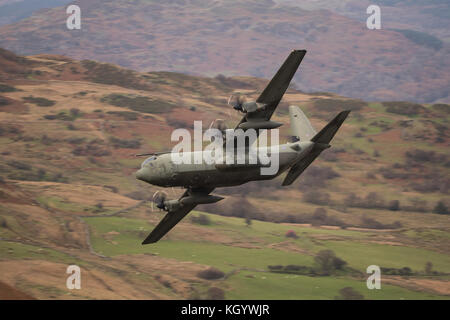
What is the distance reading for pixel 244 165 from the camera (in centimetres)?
4353

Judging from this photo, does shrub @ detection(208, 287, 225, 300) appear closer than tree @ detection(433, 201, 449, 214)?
Yes

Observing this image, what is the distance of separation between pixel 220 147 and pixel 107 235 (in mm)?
78545

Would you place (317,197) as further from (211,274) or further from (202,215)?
(211,274)

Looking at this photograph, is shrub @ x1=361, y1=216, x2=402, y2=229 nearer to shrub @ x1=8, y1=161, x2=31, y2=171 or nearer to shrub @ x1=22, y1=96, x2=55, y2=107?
shrub @ x1=8, y1=161, x2=31, y2=171

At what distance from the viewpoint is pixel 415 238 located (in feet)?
452

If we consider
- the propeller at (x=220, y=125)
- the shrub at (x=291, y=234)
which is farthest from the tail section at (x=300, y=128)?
the shrub at (x=291, y=234)

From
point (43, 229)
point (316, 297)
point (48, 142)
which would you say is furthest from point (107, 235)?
point (48, 142)

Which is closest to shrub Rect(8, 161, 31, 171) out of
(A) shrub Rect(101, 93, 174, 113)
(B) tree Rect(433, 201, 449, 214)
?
(A) shrub Rect(101, 93, 174, 113)

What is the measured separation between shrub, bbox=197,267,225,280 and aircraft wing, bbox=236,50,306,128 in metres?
68.2

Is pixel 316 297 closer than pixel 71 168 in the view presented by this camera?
Yes

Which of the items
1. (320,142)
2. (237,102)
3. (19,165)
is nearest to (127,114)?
(19,165)

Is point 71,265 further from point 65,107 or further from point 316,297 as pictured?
point 65,107

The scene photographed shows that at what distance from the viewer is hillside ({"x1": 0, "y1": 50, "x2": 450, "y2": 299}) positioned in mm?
103375

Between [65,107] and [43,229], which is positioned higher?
[65,107]
